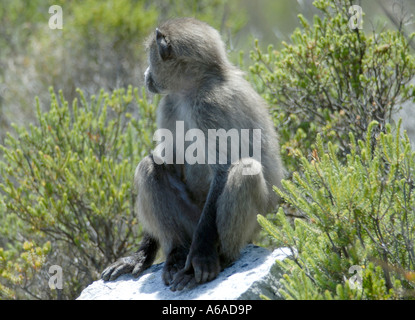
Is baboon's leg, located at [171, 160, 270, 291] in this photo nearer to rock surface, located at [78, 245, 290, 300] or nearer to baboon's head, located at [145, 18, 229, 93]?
rock surface, located at [78, 245, 290, 300]

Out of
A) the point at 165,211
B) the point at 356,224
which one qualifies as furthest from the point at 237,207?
the point at 356,224

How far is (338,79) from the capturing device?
518cm

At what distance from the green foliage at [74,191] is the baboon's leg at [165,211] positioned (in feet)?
3.66

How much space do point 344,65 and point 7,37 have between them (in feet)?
26.8

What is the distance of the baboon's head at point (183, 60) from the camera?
4180mm

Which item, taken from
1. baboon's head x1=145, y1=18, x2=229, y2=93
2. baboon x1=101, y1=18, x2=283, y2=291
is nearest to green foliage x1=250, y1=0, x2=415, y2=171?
baboon x1=101, y1=18, x2=283, y2=291

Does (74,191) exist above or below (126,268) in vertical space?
above

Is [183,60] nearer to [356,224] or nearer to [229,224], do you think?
[229,224]

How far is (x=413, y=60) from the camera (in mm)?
4934

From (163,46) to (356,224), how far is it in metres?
1.94

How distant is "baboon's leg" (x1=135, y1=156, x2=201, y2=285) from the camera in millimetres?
4043

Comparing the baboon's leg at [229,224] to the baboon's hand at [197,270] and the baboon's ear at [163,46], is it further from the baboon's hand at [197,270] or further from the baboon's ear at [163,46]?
the baboon's ear at [163,46]

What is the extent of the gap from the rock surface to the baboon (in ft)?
0.23

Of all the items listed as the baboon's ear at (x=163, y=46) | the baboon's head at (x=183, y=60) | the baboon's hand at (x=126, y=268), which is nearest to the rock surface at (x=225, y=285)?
the baboon's hand at (x=126, y=268)
